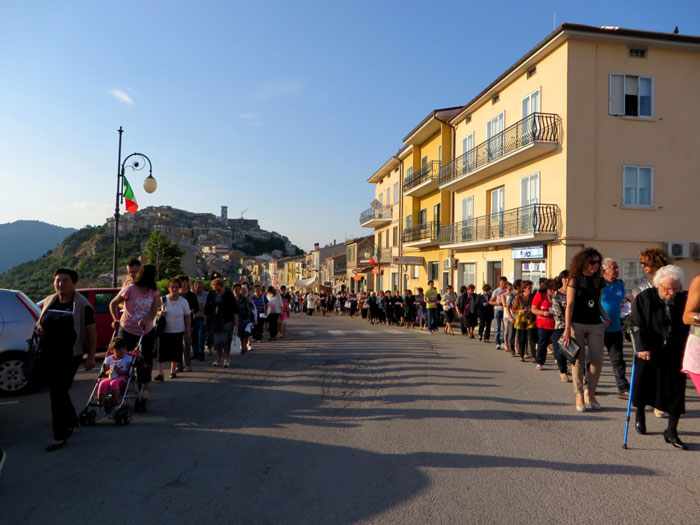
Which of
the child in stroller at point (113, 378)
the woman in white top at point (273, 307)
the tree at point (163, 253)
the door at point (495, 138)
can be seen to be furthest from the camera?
the tree at point (163, 253)

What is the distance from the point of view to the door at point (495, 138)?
21.5 metres

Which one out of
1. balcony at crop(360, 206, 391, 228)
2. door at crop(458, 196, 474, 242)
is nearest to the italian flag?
door at crop(458, 196, 474, 242)

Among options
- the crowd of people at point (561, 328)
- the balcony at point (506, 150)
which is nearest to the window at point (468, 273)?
the balcony at point (506, 150)

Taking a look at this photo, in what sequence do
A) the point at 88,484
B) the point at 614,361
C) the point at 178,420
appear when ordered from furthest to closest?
the point at 614,361 → the point at 178,420 → the point at 88,484

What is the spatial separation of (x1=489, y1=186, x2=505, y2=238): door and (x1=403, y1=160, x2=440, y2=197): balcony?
6.50 metres

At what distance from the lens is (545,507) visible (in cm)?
362

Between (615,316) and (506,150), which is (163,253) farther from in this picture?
(615,316)

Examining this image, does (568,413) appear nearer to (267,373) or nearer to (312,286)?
(267,373)

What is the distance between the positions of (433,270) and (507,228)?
10.9m

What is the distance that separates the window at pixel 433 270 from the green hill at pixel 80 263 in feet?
142

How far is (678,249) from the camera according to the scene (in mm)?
17328

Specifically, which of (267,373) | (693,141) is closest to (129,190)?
(267,373)

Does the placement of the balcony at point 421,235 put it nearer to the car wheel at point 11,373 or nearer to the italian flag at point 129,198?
the italian flag at point 129,198

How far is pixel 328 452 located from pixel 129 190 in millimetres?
16025
